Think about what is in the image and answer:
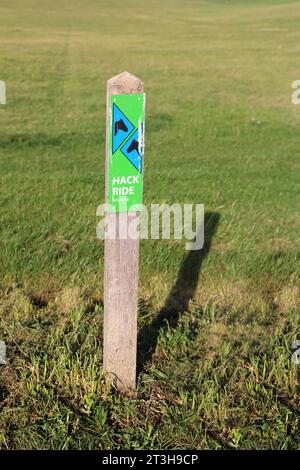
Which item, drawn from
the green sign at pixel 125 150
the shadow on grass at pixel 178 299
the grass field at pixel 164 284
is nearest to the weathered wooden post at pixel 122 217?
the green sign at pixel 125 150

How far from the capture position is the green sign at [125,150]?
3.20 metres

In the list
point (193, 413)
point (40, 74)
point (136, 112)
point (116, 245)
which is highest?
point (40, 74)

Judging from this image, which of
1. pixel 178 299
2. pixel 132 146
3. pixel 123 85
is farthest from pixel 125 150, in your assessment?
pixel 178 299

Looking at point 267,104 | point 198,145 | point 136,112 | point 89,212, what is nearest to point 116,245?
point 136,112

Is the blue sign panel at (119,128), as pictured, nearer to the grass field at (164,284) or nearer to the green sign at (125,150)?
the green sign at (125,150)

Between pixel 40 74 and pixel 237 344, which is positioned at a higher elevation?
pixel 40 74

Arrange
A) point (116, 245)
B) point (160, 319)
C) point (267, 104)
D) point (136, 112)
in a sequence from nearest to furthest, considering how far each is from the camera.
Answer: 1. point (136, 112)
2. point (116, 245)
3. point (160, 319)
4. point (267, 104)

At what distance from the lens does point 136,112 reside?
3230 millimetres

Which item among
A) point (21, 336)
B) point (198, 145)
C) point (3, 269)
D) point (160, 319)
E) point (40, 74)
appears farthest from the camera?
point (40, 74)

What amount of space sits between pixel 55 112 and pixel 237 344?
854cm

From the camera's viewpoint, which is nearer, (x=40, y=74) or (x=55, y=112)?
(x=55, y=112)

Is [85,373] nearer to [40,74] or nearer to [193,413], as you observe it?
[193,413]

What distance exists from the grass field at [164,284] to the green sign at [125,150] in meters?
1.02

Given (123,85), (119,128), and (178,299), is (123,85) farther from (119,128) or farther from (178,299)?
(178,299)
